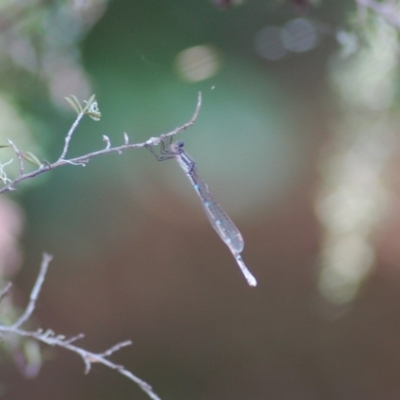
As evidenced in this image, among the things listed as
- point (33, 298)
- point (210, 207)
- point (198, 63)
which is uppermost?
point (198, 63)

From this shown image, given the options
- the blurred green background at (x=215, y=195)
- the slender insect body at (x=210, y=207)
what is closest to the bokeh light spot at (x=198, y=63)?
the blurred green background at (x=215, y=195)

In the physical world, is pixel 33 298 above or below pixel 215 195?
below

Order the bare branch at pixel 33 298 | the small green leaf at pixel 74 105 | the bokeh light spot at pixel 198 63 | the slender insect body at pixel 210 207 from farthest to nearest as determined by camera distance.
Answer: the bokeh light spot at pixel 198 63, the slender insect body at pixel 210 207, the bare branch at pixel 33 298, the small green leaf at pixel 74 105

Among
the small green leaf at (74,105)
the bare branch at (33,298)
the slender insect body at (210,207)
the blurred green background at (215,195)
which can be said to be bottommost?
the bare branch at (33,298)

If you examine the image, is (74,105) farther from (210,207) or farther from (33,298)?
(210,207)

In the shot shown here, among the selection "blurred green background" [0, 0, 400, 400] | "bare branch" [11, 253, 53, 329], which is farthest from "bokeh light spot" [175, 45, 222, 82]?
"bare branch" [11, 253, 53, 329]

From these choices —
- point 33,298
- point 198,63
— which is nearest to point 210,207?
point 198,63

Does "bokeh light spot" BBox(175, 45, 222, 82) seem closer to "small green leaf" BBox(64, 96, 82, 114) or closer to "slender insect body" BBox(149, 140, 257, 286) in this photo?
"slender insect body" BBox(149, 140, 257, 286)

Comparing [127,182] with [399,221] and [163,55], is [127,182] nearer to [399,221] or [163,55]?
[163,55]

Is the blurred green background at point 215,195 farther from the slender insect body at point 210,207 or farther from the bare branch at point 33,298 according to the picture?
the bare branch at point 33,298
